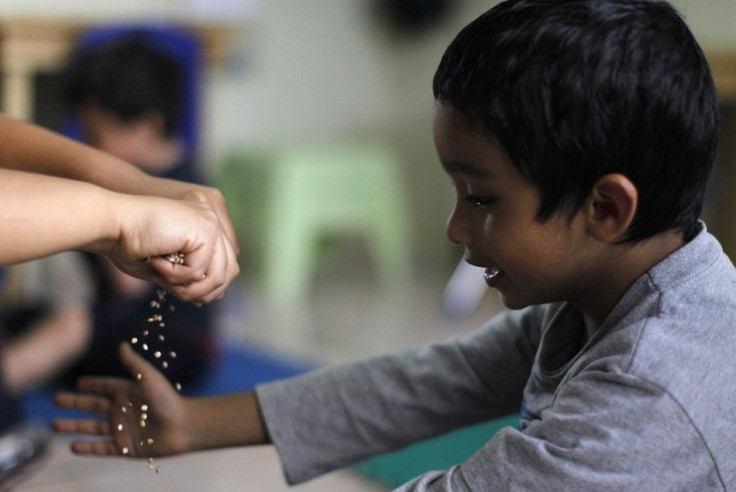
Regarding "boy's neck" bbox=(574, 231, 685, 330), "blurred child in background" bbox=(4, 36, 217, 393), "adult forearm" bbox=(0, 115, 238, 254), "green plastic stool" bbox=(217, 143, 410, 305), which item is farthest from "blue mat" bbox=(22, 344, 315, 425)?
"boy's neck" bbox=(574, 231, 685, 330)

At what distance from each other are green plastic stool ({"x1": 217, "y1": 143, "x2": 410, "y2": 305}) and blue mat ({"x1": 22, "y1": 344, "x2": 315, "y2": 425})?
73 centimetres

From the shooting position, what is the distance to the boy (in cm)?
71

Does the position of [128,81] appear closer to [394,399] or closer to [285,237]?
[285,237]

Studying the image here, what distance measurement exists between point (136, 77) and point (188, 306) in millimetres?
546

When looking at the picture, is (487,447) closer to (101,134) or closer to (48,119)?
(101,134)

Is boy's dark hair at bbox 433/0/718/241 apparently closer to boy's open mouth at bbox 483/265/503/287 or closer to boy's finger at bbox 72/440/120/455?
boy's open mouth at bbox 483/265/503/287

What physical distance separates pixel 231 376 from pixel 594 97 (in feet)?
5.03

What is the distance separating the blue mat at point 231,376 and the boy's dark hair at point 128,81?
0.54 meters

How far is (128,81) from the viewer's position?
7.32 ft

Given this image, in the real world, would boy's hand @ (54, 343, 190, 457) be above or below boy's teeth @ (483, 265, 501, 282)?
below

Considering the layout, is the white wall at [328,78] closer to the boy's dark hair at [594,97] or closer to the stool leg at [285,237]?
the stool leg at [285,237]

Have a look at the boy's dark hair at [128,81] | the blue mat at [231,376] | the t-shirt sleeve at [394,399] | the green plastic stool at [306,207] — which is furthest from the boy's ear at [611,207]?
the green plastic stool at [306,207]

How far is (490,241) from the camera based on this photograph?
833 millimetres

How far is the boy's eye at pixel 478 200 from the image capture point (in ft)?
2.70
